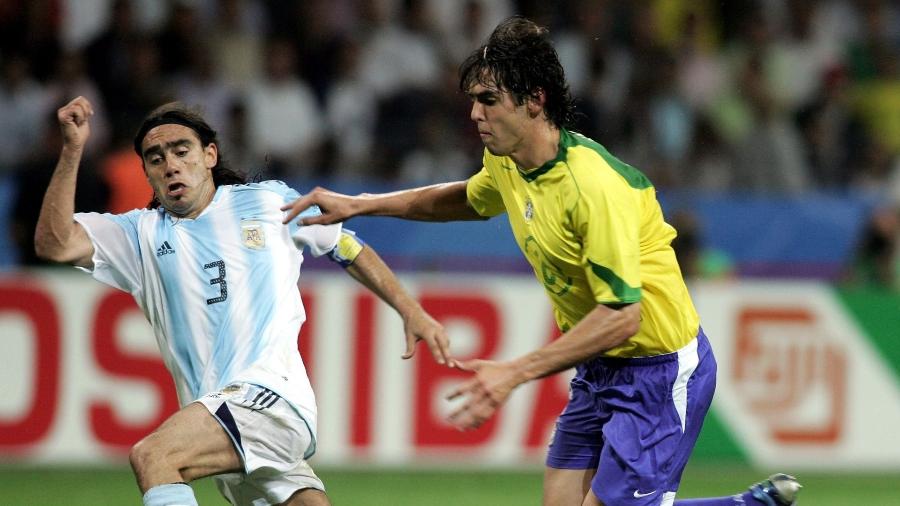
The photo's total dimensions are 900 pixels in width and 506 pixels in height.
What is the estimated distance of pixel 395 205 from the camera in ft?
18.7

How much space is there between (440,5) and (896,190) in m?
4.40

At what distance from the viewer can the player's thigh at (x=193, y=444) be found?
5070 millimetres

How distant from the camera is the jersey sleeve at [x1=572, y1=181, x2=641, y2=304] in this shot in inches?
191

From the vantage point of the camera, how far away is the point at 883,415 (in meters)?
10.2

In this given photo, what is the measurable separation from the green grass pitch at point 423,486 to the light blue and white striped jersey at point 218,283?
3.00m

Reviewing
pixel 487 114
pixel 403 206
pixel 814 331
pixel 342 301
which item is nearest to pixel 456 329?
pixel 342 301

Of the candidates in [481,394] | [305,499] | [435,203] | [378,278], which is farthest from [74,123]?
[481,394]

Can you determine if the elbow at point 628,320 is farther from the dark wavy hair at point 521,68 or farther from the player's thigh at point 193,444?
the player's thigh at point 193,444

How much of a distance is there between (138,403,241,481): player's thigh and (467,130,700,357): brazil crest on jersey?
1371 millimetres

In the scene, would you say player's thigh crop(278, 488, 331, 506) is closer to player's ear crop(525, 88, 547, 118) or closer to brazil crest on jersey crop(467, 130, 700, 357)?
brazil crest on jersey crop(467, 130, 700, 357)

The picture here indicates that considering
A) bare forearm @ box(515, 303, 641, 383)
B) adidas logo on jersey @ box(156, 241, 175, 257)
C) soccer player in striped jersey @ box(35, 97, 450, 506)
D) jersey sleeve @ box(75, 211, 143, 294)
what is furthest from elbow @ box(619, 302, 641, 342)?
Result: jersey sleeve @ box(75, 211, 143, 294)

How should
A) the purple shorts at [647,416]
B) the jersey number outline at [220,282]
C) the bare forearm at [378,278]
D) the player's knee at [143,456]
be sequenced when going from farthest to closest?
the bare forearm at [378,278] → the jersey number outline at [220,282] → the purple shorts at [647,416] → the player's knee at [143,456]

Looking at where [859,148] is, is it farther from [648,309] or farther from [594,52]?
[648,309]

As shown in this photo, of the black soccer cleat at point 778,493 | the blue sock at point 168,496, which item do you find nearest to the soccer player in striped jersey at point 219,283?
the blue sock at point 168,496
